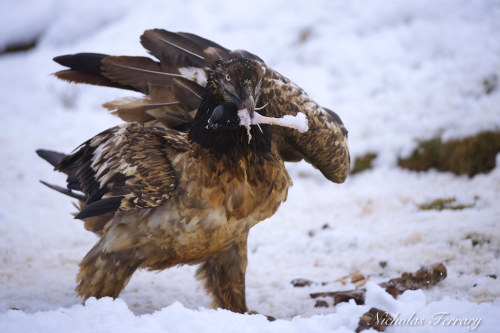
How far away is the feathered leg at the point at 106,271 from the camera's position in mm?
4297

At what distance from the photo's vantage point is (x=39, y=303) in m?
4.80

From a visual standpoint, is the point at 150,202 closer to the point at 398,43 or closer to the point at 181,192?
the point at 181,192

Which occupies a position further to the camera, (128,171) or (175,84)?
(175,84)

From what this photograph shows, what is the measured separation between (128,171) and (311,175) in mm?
6334

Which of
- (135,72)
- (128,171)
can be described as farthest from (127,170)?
(135,72)

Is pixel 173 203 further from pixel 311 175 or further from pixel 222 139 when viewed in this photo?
pixel 311 175

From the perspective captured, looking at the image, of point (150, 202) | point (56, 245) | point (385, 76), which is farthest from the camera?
point (385, 76)

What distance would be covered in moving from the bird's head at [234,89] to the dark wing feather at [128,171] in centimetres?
59

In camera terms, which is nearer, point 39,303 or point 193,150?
point 193,150

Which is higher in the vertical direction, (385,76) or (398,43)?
(398,43)

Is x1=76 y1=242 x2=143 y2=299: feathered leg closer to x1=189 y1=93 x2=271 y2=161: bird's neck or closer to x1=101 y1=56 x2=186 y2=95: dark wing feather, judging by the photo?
x1=189 y1=93 x2=271 y2=161: bird's neck

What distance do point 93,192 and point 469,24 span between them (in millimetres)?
11772

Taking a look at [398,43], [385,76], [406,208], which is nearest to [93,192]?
[406,208]

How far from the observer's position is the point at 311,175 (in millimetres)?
10008
